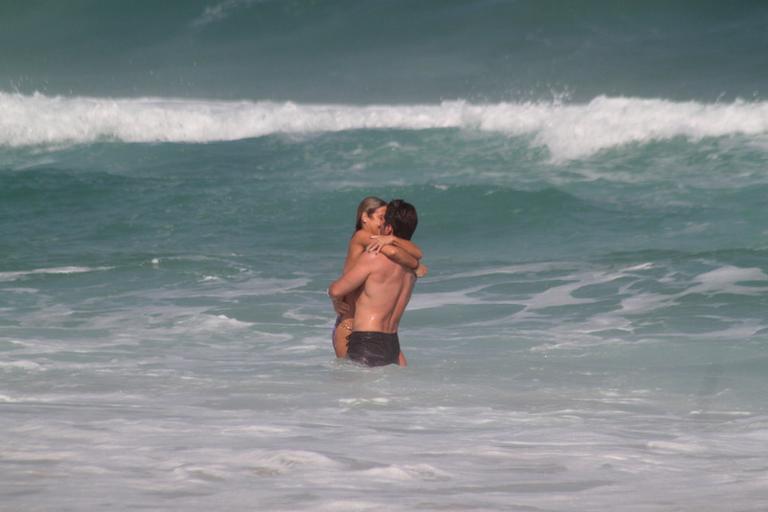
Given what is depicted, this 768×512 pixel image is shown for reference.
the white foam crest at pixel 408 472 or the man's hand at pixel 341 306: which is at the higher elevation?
the man's hand at pixel 341 306

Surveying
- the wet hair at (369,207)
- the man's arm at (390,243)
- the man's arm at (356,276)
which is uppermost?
the wet hair at (369,207)

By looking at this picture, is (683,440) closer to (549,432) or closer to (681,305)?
(549,432)

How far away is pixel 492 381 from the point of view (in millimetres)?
7141

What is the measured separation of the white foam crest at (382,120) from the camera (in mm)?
25344

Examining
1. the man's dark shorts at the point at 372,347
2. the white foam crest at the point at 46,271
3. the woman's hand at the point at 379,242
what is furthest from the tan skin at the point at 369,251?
the white foam crest at the point at 46,271

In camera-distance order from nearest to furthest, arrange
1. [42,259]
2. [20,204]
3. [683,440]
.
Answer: [683,440], [42,259], [20,204]

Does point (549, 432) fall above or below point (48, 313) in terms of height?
below

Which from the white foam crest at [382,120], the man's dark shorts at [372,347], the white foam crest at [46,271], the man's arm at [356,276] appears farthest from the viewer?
the white foam crest at [382,120]

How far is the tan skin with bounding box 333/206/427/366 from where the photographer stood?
267 inches

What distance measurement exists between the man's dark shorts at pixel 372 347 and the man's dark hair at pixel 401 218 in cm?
63

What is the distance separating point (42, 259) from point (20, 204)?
22.4 ft

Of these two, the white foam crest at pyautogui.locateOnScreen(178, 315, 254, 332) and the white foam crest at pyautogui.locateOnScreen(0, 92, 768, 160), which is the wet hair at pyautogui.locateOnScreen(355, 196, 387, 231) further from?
the white foam crest at pyautogui.locateOnScreen(0, 92, 768, 160)

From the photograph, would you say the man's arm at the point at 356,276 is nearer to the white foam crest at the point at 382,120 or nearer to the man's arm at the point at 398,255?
the man's arm at the point at 398,255

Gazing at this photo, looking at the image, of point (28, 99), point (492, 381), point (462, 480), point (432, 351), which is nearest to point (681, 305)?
point (432, 351)
